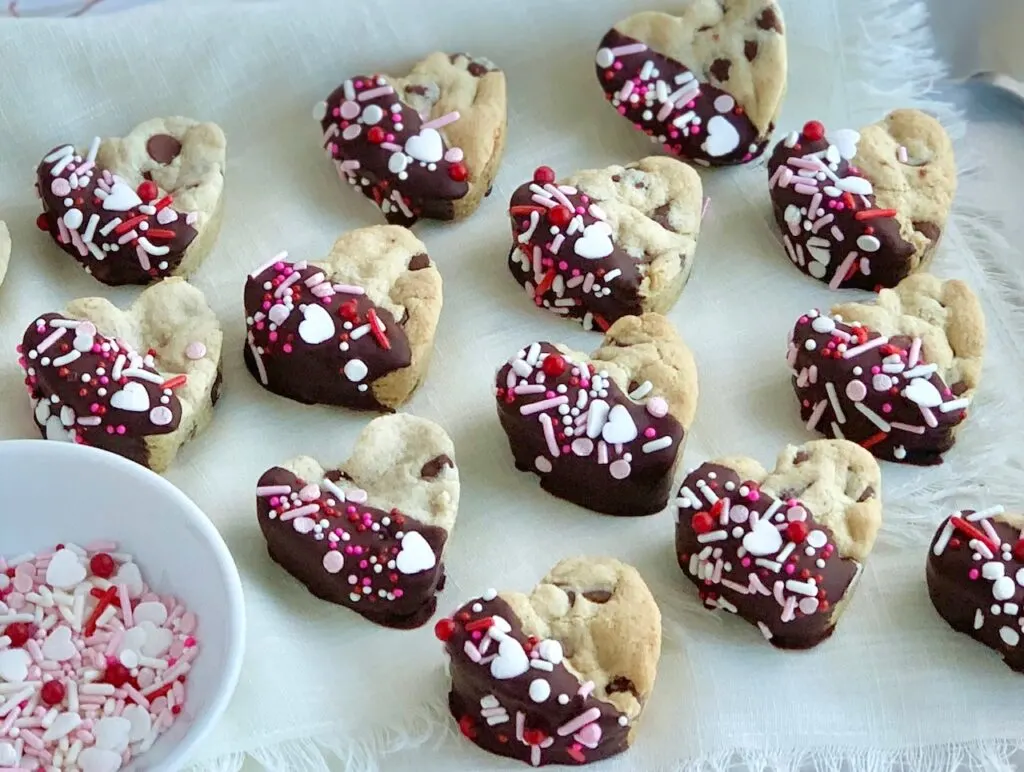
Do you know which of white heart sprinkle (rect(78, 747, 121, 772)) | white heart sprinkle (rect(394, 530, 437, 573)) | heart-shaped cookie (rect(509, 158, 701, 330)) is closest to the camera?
white heart sprinkle (rect(78, 747, 121, 772))

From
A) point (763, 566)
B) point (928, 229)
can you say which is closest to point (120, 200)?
point (763, 566)

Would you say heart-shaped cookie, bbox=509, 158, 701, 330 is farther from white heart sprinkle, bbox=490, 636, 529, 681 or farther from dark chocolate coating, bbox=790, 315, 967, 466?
white heart sprinkle, bbox=490, 636, 529, 681

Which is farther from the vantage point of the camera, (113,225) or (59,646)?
(113,225)

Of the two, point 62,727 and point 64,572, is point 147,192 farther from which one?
point 62,727

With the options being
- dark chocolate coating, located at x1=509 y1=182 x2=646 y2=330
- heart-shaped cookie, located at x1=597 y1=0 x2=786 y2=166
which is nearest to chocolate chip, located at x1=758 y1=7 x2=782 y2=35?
heart-shaped cookie, located at x1=597 y1=0 x2=786 y2=166

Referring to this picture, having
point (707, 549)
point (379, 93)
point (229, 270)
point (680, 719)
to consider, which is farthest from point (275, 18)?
point (680, 719)

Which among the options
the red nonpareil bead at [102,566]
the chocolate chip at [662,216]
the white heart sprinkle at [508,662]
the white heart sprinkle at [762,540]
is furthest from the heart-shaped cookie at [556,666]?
the chocolate chip at [662,216]
